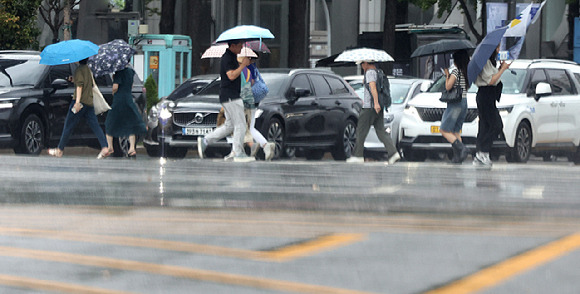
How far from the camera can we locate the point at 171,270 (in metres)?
4.55

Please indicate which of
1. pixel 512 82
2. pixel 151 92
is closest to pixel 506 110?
pixel 512 82

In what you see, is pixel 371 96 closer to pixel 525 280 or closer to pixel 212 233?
pixel 212 233

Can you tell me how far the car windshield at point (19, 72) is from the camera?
1706cm

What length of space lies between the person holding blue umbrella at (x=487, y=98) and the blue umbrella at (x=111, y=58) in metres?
4.88

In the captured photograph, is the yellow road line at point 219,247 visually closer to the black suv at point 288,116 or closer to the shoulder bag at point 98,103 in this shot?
the shoulder bag at point 98,103

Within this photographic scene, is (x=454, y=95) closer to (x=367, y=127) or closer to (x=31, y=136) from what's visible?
(x=367, y=127)

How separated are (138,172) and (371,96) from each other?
6459 millimetres

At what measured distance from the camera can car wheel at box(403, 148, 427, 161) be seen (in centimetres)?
1701

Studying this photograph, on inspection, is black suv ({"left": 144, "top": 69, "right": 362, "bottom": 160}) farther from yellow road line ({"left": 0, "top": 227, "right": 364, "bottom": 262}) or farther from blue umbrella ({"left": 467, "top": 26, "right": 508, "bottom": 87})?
yellow road line ({"left": 0, "top": 227, "right": 364, "bottom": 262})

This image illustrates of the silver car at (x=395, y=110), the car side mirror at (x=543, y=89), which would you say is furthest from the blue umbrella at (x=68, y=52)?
the car side mirror at (x=543, y=89)

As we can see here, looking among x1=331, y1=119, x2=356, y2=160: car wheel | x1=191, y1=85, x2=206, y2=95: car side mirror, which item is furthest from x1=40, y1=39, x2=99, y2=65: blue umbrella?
x1=331, y1=119, x2=356, y2=160: car wheel

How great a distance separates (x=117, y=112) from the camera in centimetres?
1573

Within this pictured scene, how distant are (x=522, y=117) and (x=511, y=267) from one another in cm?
1221

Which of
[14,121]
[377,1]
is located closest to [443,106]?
[14,121]
